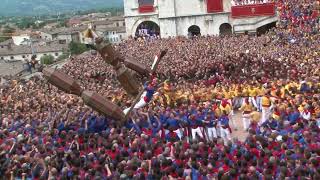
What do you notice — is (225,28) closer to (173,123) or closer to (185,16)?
(185,16)

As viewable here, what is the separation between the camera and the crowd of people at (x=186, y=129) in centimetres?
1217

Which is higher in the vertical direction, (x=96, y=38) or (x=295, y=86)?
(x=96, y=38)

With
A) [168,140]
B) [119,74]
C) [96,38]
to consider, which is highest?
[96,38]

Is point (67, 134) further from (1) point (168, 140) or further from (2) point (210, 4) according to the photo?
(2) point (210, 4)

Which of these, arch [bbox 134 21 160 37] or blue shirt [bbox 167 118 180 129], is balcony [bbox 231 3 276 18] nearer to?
arch [bbox 134 21 160 37]

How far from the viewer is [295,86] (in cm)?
1958

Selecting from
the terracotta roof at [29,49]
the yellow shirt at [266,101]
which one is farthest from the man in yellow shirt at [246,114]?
the terracotta roof at [29,49]

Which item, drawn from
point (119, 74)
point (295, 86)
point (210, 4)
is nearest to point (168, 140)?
point (119, 74)

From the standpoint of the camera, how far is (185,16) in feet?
175

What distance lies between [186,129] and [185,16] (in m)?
37.4

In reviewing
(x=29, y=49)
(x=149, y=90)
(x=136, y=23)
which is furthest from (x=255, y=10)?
(x=29, y=49)

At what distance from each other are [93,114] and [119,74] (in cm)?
224

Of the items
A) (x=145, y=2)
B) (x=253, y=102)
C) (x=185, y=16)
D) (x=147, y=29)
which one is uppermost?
(x=145, y=2)

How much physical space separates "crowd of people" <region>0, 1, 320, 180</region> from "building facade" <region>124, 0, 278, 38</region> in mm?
23546
